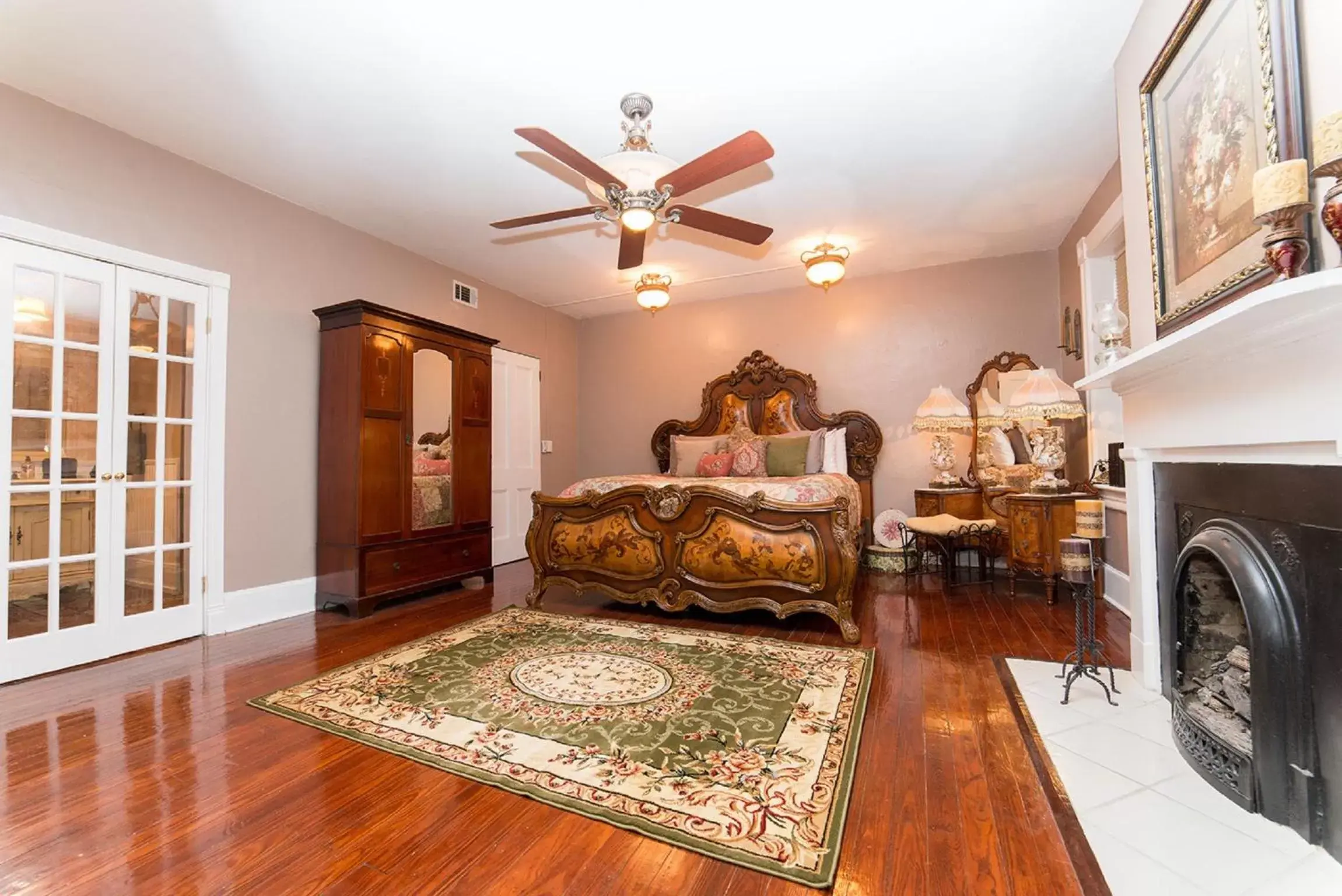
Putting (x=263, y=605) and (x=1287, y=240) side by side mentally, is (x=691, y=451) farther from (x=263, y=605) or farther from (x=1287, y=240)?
(x=1287, y=240)

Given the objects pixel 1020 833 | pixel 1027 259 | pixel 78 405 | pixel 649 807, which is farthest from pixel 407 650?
pixel 1027 259

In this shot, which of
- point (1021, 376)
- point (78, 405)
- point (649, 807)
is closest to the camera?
point (649, 807)

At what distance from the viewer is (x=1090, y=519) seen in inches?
87.7

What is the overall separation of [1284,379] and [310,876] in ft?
8.54

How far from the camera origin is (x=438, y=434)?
414cm

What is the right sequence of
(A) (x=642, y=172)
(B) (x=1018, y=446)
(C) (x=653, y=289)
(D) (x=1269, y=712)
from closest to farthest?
(D) (x=1269, y=712), (A) (x=642, y=172), (C) (x=653, y=289), (B) (x=1018, y=446)

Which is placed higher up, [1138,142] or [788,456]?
[1138,142]

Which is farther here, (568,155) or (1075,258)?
(1075,258)

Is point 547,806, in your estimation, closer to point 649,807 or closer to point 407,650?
point 649,807

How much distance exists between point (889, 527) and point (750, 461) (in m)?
1.39

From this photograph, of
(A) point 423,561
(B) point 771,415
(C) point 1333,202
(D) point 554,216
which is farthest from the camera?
(B) point 771,415

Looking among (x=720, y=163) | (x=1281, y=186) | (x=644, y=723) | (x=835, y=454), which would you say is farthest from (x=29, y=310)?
(x=835, y=454)

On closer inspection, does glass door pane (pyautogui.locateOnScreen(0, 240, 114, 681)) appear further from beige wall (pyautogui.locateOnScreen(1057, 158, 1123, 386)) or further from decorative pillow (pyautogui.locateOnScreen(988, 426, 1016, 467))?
decorative pillow (pyautogui.locateOnScreen(988, 426, 1016, 467))

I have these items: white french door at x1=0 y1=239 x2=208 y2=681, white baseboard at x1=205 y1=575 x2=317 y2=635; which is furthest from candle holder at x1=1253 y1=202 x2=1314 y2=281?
white baseboard at x1=205 y1=575 x2=317 y2=635
